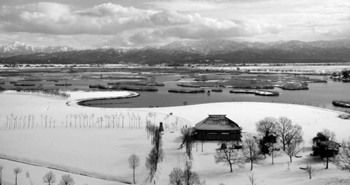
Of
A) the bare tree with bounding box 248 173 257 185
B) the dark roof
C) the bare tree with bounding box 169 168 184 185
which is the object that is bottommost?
the bare tree with bounding box 248 173 257 185

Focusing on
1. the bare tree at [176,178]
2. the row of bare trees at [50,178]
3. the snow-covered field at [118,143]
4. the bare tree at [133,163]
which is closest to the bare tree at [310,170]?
the snow-covered field at [118,143]

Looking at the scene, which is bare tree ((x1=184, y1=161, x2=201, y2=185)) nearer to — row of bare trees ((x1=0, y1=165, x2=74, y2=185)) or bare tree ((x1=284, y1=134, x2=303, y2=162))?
row of bare trees ((x1=0, y1=165, x2=74, y2=185))

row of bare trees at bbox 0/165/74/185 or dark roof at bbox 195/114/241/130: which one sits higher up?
dark roof at bbox 195/114/241/130

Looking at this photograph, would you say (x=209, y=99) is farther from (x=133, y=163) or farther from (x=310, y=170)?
(x=310, y=170)

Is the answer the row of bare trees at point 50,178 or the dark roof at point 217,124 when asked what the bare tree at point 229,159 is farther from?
the row of bare trees at point 50,178

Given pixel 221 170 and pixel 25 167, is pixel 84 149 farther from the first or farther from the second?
pixel 221 170

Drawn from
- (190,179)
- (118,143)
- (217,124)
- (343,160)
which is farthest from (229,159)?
(118,143)

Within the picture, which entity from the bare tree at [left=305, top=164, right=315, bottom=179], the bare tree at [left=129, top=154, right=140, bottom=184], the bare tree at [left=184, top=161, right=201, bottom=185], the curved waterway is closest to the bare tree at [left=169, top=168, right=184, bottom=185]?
the bare tree at [left=184, top=161, right=201, bottom=185]

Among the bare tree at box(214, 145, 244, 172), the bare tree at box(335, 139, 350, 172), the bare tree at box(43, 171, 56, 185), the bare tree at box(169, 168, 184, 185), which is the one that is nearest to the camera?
the bare tree at box(169, 168, 184, 185)
